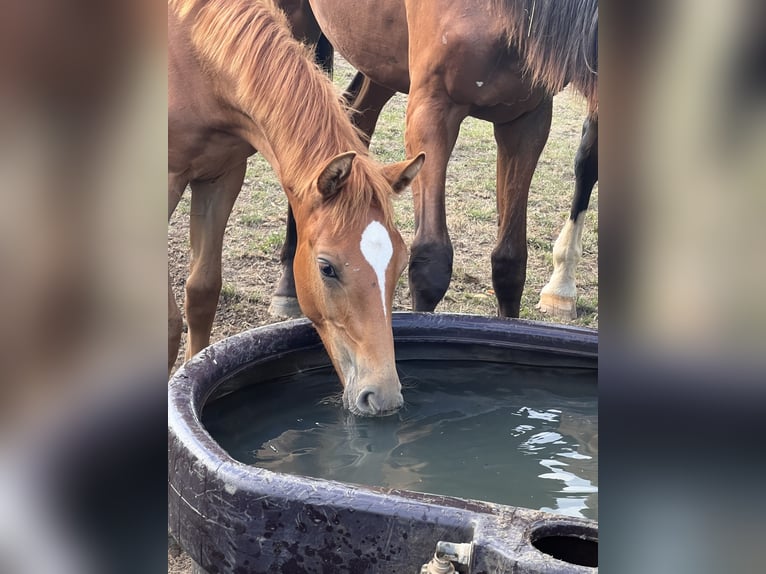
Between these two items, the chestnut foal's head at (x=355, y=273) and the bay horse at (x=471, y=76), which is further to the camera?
the bay horse at (x=471, y=76)

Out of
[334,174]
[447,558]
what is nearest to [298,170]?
[334,174]

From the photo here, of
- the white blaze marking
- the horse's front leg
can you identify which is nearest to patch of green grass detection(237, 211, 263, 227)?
the horse's front leg

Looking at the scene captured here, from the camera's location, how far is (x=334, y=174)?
2.43 meters

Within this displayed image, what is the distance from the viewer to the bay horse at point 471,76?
287 cm

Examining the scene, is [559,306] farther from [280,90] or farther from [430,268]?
[280,90]

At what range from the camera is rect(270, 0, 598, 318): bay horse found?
2865mm

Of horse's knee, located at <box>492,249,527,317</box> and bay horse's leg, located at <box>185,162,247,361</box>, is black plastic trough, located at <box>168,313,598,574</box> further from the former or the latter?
horse's knee, located at <box>492,249,527,317</box>

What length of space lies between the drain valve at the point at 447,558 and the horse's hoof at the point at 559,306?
3.22 meters

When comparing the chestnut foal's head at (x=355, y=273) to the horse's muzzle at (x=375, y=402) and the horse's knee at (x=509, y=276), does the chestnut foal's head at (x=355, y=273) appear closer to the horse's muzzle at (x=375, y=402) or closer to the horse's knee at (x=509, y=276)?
the horse's muzzle at (x=375, y=402)

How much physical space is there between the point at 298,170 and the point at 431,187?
2.41 ft

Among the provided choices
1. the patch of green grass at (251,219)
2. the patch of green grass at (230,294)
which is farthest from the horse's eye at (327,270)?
the patch of green grass at (251,219)

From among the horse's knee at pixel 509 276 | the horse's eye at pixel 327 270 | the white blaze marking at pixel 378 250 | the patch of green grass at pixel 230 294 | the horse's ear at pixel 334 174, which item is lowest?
the patch of green grass at pixel 230 294
